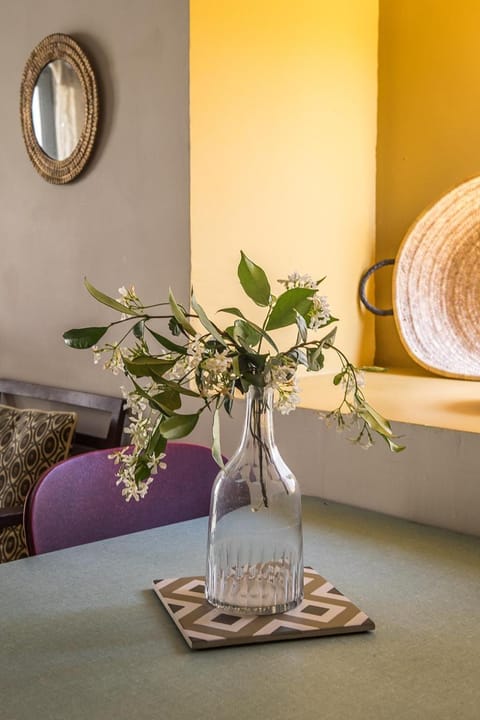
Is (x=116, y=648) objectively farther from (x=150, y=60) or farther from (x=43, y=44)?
(x=43, y=44)

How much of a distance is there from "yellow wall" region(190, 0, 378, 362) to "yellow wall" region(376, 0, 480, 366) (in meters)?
0.04

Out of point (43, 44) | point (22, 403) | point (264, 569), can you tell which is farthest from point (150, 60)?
point (264, 569)

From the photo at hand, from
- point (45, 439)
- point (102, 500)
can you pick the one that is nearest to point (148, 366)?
point (102, 500)

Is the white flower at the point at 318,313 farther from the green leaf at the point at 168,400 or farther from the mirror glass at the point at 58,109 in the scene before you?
the mirror glass at the point at 58,109

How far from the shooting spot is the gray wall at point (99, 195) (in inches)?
74.4

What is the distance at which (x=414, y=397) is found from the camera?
71.1 inches

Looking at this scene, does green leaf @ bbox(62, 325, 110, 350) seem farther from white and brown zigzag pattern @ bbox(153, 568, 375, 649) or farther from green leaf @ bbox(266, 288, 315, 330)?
white and brown zigzag pattern @ bbox(153, 568, 375, 649)

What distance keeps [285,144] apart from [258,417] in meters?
1.27

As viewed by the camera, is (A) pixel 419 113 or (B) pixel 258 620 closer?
(B) pixel 258 620

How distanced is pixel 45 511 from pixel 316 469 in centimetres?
52

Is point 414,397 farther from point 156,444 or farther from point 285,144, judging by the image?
point 156,444

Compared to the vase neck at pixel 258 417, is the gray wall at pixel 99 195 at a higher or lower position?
higher

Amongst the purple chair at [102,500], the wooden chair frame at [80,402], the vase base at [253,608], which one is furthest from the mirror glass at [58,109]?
the vase base at [253,608]

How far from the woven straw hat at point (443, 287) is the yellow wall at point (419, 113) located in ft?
0.31
